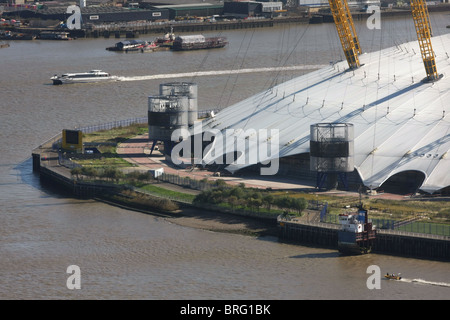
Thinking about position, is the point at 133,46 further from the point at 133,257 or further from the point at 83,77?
the point at 133,257

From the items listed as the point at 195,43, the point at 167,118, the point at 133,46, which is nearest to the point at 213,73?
the point at 195,43

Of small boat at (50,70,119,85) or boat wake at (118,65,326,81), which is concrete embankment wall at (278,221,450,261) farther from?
boat wake at (118,65,326,81)

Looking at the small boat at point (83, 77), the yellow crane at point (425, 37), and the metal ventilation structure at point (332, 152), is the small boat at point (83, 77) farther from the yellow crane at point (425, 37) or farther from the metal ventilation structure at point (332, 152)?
the metal ventilation structure at point (332, 152)

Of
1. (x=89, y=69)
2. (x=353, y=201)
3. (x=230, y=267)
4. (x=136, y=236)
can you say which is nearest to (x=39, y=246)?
(x=136, y=236)

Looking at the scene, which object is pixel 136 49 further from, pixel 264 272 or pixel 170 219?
pixel 264 272

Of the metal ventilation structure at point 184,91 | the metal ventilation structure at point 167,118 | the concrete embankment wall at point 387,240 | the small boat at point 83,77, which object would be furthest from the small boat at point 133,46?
the concrete embankment wall at point 387,240

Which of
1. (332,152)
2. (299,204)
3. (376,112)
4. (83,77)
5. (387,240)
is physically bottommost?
(387,240)
